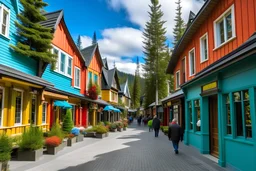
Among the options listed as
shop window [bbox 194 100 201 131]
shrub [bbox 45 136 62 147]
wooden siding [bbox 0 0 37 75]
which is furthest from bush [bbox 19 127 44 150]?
shop window [bbox 194 100 201 131]

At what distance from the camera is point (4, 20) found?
11.5 m

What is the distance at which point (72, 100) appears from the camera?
66.9 ft

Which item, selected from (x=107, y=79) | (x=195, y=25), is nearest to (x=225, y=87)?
(x=195, y=25)

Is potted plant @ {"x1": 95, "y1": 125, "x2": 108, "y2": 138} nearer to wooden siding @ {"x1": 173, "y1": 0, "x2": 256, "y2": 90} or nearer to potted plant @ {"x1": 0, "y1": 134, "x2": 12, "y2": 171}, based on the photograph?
wooden siding @ {"x1": 173, "y1": 0, "x2": 256, "y2": 90}

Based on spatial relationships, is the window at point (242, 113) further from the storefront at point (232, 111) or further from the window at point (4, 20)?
the window at point (4, 20)

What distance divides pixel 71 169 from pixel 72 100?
41.9 ft

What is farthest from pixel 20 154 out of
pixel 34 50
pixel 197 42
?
pixel 197 42

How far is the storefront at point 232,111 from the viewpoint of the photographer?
268 inches

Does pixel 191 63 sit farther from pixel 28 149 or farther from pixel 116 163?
pixel 28 149

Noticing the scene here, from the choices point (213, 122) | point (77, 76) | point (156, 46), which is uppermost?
point (156, 46)

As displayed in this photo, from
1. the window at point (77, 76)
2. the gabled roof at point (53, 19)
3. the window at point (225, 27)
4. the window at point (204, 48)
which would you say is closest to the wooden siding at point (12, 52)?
the gabled roof at point (53, 19)

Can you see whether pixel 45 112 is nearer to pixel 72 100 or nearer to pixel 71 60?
pixel 72 100

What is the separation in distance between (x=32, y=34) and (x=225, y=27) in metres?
9.68

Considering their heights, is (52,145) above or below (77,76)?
below
